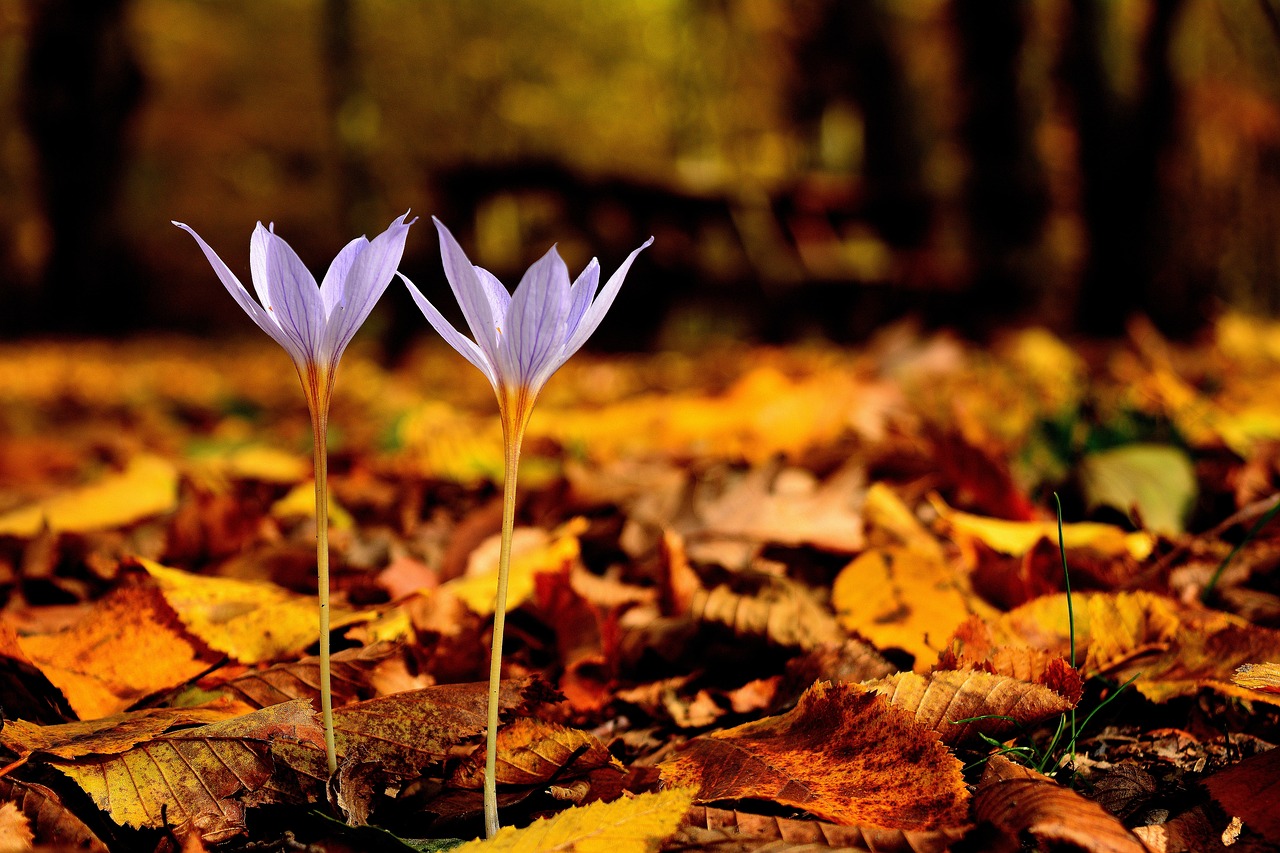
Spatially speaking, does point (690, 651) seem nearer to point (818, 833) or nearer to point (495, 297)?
point (818, 833)

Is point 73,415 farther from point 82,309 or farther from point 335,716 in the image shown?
point 82,309

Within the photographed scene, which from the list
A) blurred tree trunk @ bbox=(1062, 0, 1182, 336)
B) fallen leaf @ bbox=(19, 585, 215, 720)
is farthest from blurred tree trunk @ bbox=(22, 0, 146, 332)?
fallen leaf @ bbox=(19, 585, 215, 720)

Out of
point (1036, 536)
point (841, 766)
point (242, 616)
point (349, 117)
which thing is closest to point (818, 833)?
point (841, 766)

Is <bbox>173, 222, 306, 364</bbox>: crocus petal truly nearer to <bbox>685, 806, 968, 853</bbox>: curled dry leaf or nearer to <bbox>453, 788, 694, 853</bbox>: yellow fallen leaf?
<bbox>453, 788, 694, 853</bbox>: yellow fallen leaf

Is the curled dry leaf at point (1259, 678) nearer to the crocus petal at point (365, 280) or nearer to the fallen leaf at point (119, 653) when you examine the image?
the crocus petal at point (365, 280)

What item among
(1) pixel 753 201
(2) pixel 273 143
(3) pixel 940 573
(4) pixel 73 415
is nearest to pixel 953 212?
(1) pixel 753 201

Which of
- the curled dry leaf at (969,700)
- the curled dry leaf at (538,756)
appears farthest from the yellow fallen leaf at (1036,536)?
the curled dry leaf at (538,756)
